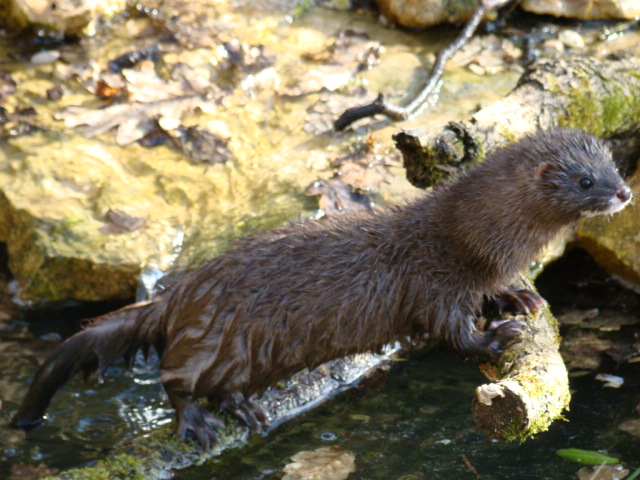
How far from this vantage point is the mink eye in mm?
4367

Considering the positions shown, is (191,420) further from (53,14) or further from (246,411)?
(53,14)

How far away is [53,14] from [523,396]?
6157 millimetres

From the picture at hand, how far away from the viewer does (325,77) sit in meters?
7.49

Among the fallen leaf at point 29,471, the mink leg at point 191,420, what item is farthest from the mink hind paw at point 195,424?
the fallen leaf at point 29,471

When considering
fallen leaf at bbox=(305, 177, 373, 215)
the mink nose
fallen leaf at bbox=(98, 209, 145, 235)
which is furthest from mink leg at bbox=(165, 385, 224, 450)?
the mink nose

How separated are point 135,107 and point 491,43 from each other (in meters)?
3.53

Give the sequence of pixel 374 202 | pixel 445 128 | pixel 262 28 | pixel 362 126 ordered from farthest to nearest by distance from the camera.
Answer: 1. pixel 262 28
2. pixel 362 126
3. pixel 374 202
4. pixel 445 128

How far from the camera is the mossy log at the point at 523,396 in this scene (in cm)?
343

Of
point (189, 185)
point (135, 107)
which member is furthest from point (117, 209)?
point (135, 107)

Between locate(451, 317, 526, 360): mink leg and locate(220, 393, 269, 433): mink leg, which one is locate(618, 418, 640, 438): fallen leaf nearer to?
locate(451, 317, 526, 360): mink leg

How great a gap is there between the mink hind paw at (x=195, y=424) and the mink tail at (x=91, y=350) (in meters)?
0.43

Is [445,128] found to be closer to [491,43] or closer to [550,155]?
[550,155]

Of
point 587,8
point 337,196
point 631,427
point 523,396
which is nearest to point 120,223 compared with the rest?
point 337,196

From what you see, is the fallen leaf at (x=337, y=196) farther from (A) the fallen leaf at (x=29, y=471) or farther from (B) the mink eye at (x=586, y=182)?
(A) the fallen leaf at (x=29, y=471)
